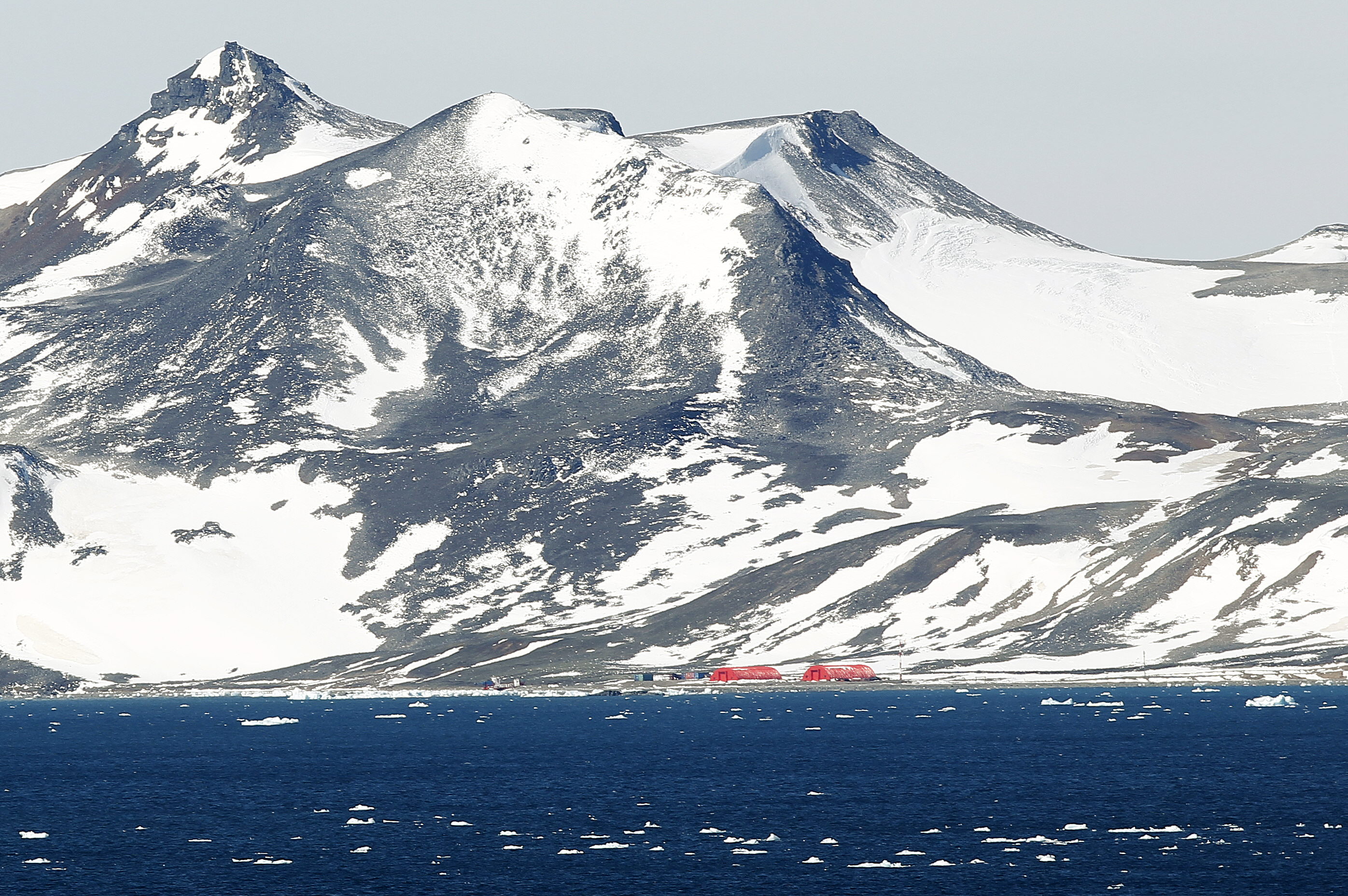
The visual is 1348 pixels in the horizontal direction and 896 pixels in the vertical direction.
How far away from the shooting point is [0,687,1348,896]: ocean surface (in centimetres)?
11150

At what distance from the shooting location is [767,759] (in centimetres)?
18650

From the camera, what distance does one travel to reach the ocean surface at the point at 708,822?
11150 centimetres

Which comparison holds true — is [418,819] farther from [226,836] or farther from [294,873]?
[294,873]

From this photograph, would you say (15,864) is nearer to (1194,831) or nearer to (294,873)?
(294,873)

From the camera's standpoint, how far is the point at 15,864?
122m

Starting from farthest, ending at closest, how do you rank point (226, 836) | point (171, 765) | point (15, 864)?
point (171, 765)
point (226, 836)
point (15, 864)

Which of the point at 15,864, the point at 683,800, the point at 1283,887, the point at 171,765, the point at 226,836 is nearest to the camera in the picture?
the point at 1283,887

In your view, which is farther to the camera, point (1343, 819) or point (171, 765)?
point (171, 765)

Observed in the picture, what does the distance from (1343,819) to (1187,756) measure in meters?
51.1

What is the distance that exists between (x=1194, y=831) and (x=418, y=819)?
55881 mm

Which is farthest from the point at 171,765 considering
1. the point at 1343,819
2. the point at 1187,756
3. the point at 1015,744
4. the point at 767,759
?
the point at 1343,819

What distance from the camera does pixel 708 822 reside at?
454 feet

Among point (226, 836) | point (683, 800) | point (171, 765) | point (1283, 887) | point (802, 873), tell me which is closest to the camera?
point (1283, 887)

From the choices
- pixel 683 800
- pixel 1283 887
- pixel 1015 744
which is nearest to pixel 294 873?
pixel 683 800
